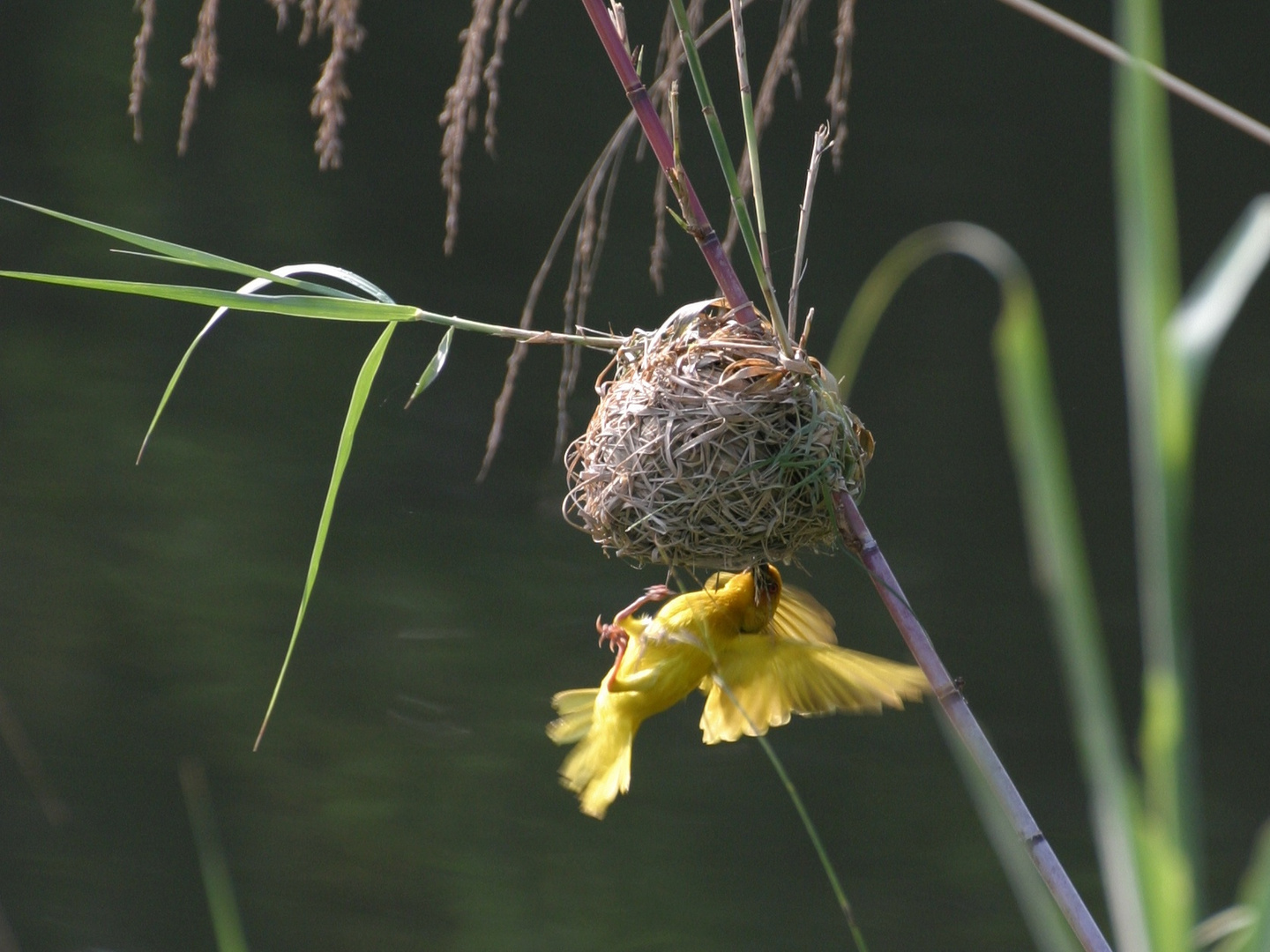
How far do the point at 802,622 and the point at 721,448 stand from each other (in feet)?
1.64

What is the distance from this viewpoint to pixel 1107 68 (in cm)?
266

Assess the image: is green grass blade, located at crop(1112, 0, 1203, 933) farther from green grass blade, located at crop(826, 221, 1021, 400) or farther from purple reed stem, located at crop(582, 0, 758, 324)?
purple reed stem, located at crop(582, 0, 758, 324)

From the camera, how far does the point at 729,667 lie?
1.66 meters

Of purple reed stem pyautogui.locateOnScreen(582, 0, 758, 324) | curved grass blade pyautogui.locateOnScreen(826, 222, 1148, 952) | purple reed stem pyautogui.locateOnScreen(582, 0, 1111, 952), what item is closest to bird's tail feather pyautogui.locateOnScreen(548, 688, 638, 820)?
purple reed stem pyautogui.locateOnScreen(582, 0, 1111, 952)

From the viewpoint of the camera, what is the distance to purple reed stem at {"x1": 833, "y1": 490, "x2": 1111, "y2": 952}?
1116 mm

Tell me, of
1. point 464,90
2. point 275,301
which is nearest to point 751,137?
point 464,90

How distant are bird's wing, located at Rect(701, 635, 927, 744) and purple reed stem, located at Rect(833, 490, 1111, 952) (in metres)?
0.25

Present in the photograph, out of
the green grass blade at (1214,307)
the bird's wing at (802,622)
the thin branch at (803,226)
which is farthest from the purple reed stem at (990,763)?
the green grass blade at (1214,307)

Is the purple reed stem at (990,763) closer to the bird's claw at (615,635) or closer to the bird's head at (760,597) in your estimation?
the bird's head at (760,597)

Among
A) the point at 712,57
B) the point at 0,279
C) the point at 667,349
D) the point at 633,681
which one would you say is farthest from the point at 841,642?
the point at 0,279

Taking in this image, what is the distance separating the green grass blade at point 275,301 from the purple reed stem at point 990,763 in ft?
1.78

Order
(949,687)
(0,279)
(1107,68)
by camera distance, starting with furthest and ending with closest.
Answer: (0,279)
(1107,68)
(949,687)

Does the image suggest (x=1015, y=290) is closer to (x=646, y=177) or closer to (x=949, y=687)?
(x=949, y=687)

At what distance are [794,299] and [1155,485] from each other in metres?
0.84
